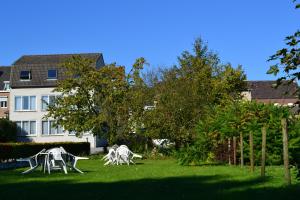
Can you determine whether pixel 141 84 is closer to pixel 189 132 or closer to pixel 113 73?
pixel 113 73

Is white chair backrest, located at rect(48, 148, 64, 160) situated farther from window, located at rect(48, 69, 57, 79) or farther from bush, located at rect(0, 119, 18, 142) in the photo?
window, located at rect(48, 69, 57, 79)

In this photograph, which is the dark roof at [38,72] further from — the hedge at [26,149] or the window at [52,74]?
the hedge at [26,149]

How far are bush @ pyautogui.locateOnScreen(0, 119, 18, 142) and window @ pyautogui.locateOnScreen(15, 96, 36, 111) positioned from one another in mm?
2684

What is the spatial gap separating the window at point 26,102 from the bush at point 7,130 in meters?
2.68

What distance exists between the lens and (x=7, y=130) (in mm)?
69688

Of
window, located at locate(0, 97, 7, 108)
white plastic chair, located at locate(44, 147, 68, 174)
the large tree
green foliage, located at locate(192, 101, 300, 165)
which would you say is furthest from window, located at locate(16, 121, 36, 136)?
white plastic chair, located at locate(44, 147, 68, 174)

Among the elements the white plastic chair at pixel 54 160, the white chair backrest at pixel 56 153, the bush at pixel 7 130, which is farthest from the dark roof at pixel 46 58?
the white chair backrest at pixel 56 153

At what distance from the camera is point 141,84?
47844mm

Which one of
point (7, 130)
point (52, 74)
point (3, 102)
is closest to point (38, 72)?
point (52, 74)

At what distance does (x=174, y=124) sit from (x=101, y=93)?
1122cm

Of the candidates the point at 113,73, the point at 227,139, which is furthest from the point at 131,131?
the point at 227,139

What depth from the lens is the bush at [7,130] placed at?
222 feet

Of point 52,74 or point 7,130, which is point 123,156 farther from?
point 52,74

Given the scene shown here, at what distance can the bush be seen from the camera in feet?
222
